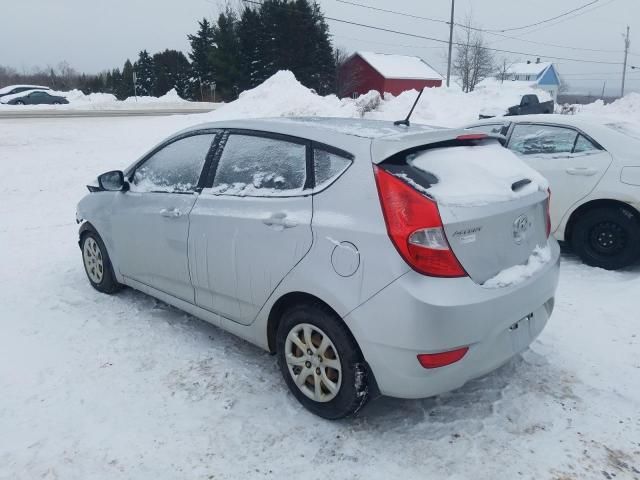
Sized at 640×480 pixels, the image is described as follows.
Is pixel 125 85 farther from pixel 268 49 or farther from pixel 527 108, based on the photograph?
pixel 527 108

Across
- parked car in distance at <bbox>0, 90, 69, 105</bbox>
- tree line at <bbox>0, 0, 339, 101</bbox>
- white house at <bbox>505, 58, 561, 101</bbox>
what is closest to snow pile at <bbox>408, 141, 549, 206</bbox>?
parked car in distance at <bbox>0, 90, 69, 105</bbox>

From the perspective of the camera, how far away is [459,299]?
2592mm

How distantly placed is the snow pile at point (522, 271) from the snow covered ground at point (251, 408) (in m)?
0.82

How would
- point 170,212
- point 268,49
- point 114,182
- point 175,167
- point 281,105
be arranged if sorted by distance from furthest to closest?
point 268,49, point 281,105, point 114,182, point 175,167, point 170,212

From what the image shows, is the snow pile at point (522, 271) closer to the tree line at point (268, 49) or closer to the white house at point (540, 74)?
the tree line at point (268, 49)

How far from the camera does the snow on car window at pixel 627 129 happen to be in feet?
18.3

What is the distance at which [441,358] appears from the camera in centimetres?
263

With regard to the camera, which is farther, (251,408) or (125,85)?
(125,85)

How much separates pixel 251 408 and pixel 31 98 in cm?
3387

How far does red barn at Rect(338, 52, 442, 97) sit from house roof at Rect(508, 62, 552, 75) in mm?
17966

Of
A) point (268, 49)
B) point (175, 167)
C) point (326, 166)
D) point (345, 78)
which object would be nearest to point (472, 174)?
point (326, 166)

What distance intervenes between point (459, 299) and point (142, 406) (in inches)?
78.0

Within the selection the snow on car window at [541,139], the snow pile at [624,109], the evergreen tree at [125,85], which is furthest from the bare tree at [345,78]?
the snow on car window at [541,139]

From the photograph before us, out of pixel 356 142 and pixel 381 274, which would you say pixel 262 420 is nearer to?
pixel 381 274
